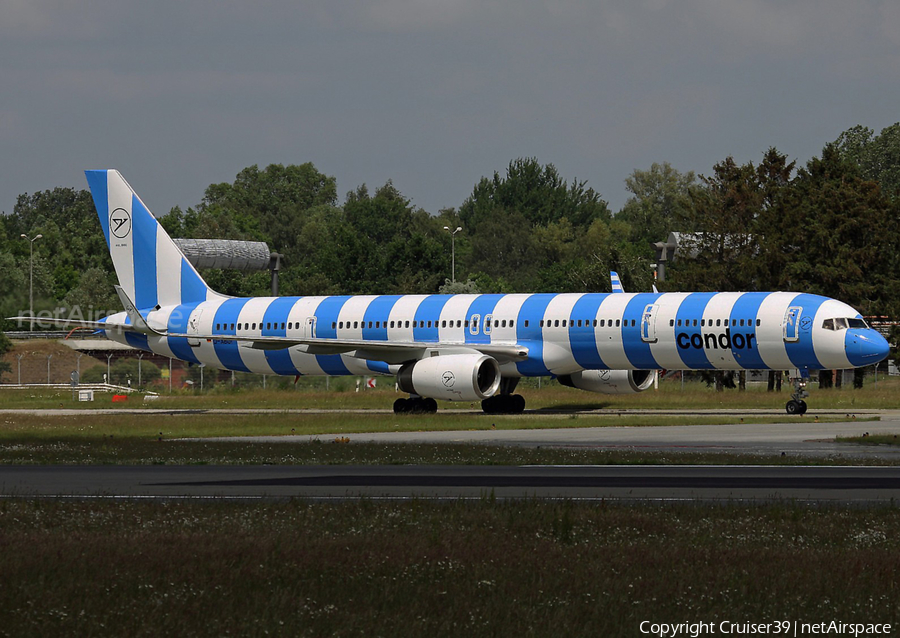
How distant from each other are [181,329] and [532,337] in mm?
14971

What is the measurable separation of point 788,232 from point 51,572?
58639 mm

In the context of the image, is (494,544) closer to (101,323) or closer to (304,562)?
(304,562)

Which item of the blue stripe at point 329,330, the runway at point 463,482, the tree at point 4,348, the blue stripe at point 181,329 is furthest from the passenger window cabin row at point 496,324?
the tree at point 4,348

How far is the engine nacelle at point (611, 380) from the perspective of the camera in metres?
45.8

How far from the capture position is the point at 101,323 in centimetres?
5103

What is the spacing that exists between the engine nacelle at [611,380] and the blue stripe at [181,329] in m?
14.9

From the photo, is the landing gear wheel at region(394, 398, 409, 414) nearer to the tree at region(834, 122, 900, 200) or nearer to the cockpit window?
the cockpit window

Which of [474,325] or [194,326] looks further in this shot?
[194,326]

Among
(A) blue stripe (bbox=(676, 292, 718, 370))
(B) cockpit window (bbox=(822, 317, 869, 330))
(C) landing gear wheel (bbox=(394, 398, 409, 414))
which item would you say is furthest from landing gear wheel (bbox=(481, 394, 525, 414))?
(B) cockpit window (bbox=(822, 317, 869, 330))

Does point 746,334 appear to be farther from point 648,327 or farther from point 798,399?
point 648,327

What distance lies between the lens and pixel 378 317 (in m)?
46.9

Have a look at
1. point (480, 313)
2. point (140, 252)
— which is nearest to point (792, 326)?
point (480, 313)

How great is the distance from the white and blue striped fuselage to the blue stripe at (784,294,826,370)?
3 centimetres

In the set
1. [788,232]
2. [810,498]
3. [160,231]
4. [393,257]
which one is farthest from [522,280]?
[810,498]
